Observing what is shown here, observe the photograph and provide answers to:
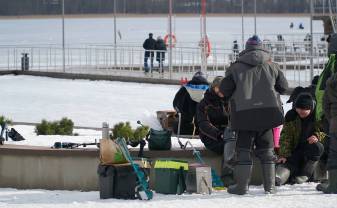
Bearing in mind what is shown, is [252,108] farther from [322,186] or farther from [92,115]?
[92,115]

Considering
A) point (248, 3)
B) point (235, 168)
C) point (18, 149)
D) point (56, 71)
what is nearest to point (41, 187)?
point (18, 149)

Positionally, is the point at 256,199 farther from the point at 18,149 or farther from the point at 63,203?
the point at 18,149

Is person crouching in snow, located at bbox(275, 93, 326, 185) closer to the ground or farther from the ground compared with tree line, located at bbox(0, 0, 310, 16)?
closer to the ground

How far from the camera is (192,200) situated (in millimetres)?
8703

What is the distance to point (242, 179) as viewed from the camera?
895 centimetres

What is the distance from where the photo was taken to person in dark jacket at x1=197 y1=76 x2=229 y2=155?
32.3 feet

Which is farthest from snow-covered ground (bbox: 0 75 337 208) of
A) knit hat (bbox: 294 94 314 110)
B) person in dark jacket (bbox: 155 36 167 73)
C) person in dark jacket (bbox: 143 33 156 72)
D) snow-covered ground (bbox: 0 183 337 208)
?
person in dark jacket (bbox: 143 33 156 72)

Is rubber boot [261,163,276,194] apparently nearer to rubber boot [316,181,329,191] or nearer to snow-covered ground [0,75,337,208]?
snow-covered ground [0,75,337,208]

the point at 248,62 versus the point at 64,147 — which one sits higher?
the point at 248,62

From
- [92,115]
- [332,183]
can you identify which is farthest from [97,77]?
[332,183]

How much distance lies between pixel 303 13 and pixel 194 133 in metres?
83.4

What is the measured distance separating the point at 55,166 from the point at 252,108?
2.11m

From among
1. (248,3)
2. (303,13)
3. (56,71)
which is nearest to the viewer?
(56,71)

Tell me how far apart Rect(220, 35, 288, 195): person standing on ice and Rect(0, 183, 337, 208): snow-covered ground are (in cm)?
21
